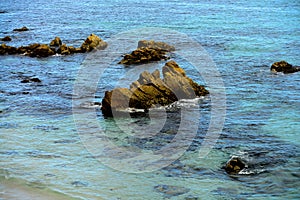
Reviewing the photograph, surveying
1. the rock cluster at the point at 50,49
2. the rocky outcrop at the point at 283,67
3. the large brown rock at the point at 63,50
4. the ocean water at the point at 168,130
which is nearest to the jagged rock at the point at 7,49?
the rock cluster at the point at 50,49

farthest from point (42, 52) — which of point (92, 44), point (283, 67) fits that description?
point (283, 67)

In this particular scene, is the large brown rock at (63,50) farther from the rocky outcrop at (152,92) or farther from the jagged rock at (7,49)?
the rocky outcrop at (152,92)

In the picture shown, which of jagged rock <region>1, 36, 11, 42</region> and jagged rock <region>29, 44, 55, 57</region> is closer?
jagged rock <region>29, 44, 55, 57</region>

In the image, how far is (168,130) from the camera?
2636cm

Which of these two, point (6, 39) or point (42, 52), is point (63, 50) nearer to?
point (42, 52)

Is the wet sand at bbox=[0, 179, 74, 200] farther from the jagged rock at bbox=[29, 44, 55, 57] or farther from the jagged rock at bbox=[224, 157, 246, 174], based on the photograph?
the jagged rock at bbox=[29, 44, 55, 57]

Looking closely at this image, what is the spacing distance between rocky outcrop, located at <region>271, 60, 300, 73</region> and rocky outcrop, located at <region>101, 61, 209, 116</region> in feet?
28.6

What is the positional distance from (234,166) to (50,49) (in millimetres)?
30139

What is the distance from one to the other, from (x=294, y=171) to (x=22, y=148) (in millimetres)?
12790

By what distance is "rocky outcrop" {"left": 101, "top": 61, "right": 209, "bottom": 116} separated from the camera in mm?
28728

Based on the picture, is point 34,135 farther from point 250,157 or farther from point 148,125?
point 250,157

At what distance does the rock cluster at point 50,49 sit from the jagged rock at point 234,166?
95.1ft

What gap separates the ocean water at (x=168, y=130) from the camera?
65.3ft

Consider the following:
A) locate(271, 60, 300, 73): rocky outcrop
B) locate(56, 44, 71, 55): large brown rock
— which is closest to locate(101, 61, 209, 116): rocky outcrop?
locate(271, 60, 300, 73): rocky outcrop
